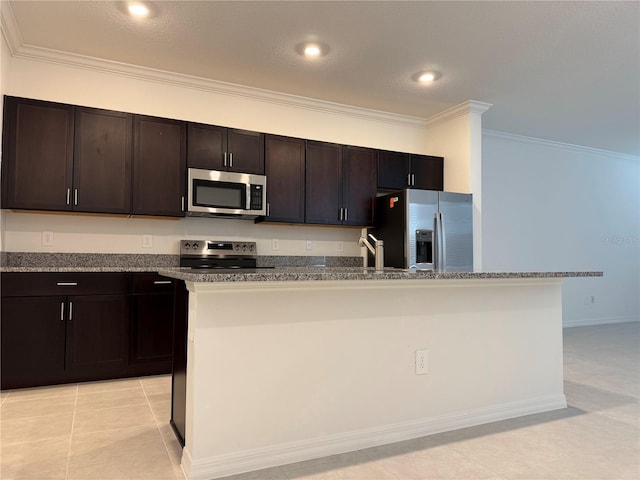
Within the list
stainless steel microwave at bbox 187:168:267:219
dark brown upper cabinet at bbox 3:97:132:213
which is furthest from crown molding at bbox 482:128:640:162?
dark brown upper cabinet at bbox 3:97:132:213

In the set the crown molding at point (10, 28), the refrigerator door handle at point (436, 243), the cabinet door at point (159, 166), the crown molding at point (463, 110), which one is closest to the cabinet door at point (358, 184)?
the refrigerator door handle at point (436, 243)

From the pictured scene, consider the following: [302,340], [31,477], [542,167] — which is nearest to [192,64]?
[302,340]

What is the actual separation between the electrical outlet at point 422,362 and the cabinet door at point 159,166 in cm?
230

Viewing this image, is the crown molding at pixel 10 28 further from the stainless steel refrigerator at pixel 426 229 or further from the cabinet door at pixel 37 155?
the stainless steel refrigerator at pixel 426 229

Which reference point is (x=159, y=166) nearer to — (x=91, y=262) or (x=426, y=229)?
(x=91, y=262)

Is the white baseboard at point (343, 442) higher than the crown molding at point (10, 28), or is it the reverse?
the crown molding at point (10, 28)

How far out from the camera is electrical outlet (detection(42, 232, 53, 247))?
3446 millimetres

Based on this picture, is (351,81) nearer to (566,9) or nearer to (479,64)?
(479,64)

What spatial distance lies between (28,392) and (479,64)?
4.19 m

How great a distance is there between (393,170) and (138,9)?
2.74 meters

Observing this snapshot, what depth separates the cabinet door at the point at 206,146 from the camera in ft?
12.1

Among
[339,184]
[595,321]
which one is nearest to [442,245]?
[339,184]

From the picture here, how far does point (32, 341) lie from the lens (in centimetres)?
304

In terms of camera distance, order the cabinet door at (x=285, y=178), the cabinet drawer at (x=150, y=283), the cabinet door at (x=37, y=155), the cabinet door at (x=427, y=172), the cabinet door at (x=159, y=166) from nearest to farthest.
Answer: the cabinet door at (x=37, y=155) < the cabinet drawer at (x=150, y=283) < the cabinet door at (x=159, y=166) < the cabinet door at (x=285, y=178) < the cabinet door at (x=427, y=172)
